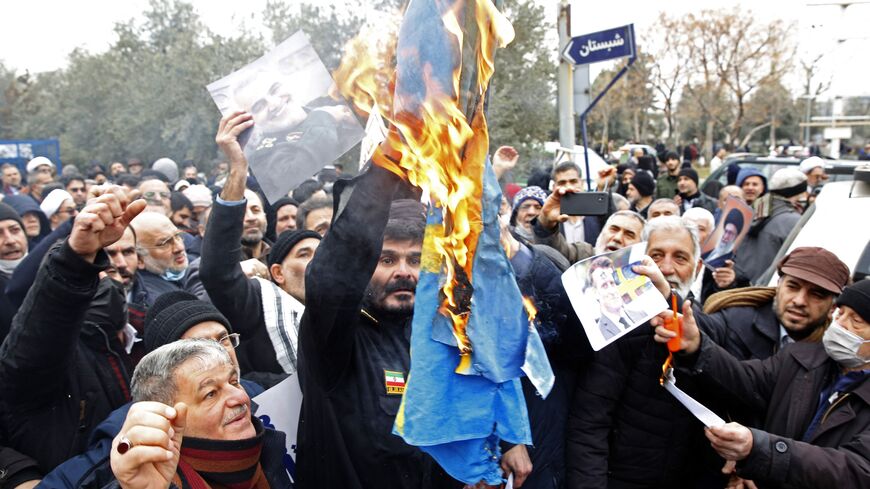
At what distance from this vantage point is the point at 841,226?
491cm

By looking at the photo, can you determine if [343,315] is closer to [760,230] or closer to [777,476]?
[777,476]

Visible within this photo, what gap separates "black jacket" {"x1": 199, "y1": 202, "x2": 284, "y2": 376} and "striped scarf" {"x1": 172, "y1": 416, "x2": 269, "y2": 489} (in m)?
1.14

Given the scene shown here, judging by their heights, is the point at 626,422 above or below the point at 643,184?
below

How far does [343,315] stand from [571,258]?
297cm

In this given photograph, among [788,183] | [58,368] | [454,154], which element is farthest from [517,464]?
[788,183]

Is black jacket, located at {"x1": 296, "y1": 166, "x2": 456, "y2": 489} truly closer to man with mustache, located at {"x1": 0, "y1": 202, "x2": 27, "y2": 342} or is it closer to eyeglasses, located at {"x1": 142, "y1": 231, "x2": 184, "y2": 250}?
eyeglasses, located at {"x1": 142, "y1": 231, "x2": 184, "y2": 250}

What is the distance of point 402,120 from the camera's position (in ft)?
6.70

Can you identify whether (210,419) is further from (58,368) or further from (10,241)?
(10,241)

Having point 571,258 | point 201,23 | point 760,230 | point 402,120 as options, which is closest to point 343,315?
point 402,120

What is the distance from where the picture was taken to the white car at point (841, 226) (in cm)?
456

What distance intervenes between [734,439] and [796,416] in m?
0.46

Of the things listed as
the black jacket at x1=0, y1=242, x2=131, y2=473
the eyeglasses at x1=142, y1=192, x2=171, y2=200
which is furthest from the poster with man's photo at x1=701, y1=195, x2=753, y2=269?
the eyeglasses at x1=142, y1=192, x2=171, y2=200

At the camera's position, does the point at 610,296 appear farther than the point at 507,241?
Yes

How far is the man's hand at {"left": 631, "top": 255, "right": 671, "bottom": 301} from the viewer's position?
8.91ft
